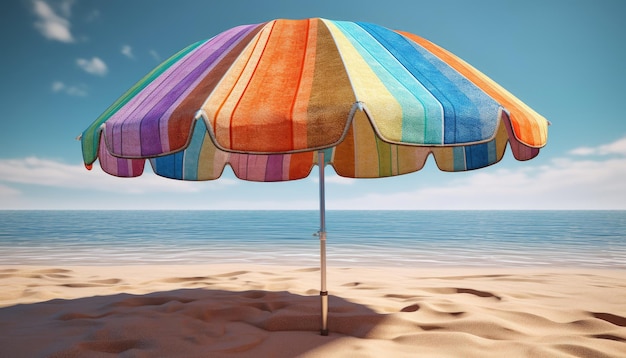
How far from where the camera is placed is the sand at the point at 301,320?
2791 mm

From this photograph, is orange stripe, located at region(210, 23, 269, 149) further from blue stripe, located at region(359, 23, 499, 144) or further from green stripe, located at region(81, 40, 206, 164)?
blue stripe, located at region(359, 23, 499, 144)

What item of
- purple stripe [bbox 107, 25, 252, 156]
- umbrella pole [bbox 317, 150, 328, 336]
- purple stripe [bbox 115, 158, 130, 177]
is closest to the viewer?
purple stripe [bbox 107, 25, 252, 156]

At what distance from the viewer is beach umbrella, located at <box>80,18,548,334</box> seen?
6.31ft

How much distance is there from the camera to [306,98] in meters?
2.03

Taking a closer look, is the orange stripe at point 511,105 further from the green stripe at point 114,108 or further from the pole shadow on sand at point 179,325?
the pole shadow on sand at point 179,325

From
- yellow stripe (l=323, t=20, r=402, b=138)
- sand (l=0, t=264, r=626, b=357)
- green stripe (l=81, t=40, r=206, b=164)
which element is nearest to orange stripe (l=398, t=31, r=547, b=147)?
yellow stripe (l=323, t=20, r=402, b=138)

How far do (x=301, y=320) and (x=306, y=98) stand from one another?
6.74 feet

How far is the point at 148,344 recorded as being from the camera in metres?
2.86

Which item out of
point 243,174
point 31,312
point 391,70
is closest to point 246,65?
point 391,70

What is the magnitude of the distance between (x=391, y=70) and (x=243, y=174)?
2.57m

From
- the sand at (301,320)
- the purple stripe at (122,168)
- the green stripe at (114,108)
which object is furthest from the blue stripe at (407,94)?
the purple stripe at (122,168)

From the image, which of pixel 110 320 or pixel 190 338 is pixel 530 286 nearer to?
pixel 190 338

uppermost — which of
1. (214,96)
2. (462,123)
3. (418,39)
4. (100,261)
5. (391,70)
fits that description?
(418,39)

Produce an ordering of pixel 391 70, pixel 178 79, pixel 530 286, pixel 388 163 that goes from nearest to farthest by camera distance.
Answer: pixel 391 70
pixel 178 79
pixel 388 163
pixel 530 286
